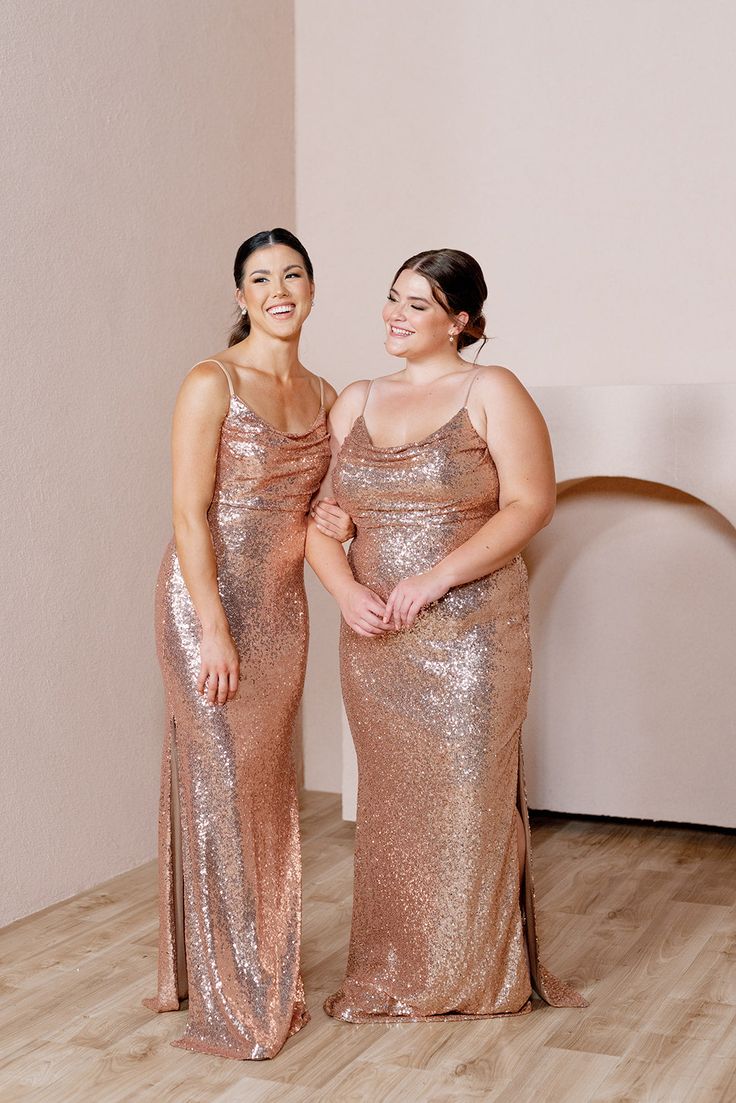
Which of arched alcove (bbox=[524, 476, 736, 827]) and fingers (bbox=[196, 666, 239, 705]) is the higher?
fingers (bbox=[196, 666, 239, 705])

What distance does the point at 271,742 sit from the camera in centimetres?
285

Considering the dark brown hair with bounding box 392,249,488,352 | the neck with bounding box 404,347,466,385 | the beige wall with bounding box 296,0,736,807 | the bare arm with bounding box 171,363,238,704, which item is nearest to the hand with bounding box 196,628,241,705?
the bare arm with bounding box 171,363,238,704

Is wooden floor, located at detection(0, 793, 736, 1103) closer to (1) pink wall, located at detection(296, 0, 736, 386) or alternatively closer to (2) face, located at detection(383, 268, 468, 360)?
(2) face, located at detection(383, 268, 468, 360)

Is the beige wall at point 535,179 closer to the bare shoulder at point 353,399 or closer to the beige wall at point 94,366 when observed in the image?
the beige wall at point 94,366

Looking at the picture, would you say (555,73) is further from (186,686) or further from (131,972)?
(131,972)

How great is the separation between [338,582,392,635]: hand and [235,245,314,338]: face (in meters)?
0.55

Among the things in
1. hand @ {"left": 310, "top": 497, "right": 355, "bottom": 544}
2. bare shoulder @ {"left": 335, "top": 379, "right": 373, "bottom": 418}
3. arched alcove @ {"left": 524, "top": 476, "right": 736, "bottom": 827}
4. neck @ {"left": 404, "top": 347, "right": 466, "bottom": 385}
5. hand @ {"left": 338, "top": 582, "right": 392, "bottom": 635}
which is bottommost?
arched alcove @ {"left": 524, "top": 476, "right": 736, "bottom": 827}

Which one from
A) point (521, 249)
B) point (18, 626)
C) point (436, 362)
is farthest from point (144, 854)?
point (521, 249)

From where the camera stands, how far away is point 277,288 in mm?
2738

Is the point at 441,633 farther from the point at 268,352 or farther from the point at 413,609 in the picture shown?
the point at 268,352

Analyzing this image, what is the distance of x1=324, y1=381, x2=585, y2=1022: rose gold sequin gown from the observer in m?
2.86

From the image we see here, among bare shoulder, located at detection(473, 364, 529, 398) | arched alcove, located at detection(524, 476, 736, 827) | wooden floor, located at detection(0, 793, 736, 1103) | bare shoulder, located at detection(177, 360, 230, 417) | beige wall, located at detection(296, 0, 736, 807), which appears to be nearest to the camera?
wooden floor, located at detection(0, 793, 736, 1103)

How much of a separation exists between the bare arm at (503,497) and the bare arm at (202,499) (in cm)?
36

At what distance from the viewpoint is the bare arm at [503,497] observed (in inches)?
110
